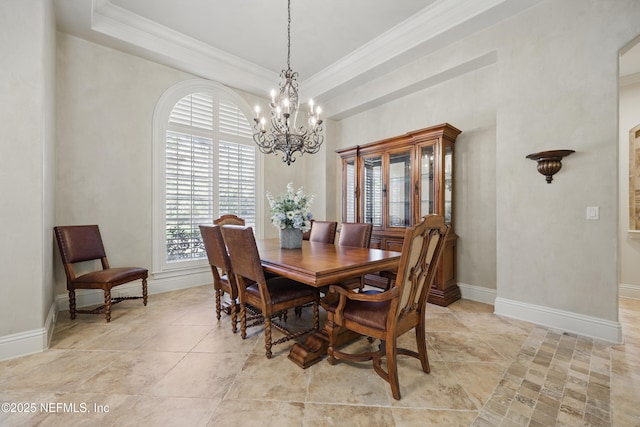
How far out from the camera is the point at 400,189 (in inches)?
150

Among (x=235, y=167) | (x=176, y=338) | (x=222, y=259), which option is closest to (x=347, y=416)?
(x=222, y=259)

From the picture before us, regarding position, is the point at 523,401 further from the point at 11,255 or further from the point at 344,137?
the point at 344,137

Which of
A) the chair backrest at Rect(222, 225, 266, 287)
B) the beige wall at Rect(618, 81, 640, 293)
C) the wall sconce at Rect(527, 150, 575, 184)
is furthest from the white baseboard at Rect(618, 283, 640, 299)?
the chair backrest at Rect(222, 225, 266, 287)

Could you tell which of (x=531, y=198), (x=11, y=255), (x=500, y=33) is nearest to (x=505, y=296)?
(x=531, y=198)

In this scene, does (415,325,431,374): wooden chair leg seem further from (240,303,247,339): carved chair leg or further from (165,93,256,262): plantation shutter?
(165,93,256,262): plantation shutter

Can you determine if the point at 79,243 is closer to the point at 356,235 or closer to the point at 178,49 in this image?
the point at 178,49

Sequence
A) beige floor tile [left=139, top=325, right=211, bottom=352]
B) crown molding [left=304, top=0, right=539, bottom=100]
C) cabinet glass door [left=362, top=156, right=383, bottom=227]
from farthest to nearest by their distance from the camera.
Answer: cabinet glass door [left=362, top=156, right=383, bottom=227]
crown molding [left=304, top=0, right=539, bottom=100]
beige floor tile [left=139, top=325, right=211, bottom=352]

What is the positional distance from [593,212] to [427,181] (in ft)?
5.13

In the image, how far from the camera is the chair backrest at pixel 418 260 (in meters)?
1.48

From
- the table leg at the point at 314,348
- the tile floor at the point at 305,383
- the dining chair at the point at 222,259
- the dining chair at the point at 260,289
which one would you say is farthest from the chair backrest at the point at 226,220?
the table leg at the point at 314,348

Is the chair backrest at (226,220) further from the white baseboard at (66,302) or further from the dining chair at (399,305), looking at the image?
the dining chair at (399,305)

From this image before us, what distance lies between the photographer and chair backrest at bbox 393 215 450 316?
1.48 meters

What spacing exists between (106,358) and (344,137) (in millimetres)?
4420

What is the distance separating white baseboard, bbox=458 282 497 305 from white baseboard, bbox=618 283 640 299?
1671mm
